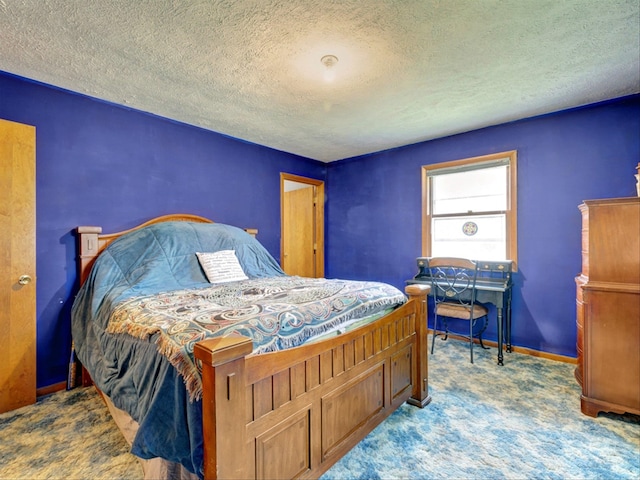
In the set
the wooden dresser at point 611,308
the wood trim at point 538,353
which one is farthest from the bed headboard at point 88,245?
the wood trim at point 538,353

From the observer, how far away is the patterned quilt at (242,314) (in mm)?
1199

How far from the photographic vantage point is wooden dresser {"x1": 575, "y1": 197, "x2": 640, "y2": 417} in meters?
1.94

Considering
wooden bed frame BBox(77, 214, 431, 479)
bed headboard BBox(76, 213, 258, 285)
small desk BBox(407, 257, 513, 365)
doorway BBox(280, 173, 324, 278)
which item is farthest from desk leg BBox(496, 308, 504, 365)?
bed headboard BBox(76, 213, 258, 285)

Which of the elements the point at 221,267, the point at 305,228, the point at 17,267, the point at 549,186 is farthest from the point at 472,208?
the point at 17,267

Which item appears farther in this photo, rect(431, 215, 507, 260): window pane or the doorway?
the doorway

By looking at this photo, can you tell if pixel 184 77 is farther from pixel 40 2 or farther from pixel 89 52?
pixel 40 2

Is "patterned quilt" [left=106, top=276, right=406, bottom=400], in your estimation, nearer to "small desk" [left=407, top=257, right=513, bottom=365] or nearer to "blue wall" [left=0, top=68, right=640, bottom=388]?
"blue wall" [left=0, top=68, right=640, bottom=388]

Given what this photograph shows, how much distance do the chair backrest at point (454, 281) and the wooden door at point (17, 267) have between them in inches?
136

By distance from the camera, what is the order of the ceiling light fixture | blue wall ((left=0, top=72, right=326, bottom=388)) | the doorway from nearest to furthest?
1. the ceiling light fixture
2. blue wall ((left=0, top=72, right=326, bottom=388))
3. the doorway

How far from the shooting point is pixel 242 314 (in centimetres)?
141

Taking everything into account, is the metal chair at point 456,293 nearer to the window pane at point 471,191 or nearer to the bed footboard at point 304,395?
the window pane at point 471,191

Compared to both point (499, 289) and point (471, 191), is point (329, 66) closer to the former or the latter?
point (471, 191)

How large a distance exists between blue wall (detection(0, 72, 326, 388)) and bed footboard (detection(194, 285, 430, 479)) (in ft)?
7.47

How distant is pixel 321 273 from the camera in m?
4.90
